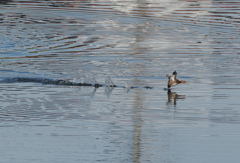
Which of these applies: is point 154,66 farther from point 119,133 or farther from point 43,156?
point 43,156

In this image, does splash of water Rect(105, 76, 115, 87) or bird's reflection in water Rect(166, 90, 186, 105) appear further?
splash of water Rect(105, 76, 115, 87)

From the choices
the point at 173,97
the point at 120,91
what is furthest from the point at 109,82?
the point at 173,97

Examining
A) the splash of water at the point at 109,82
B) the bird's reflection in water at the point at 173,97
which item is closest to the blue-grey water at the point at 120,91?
the bird's reflection in water at the point at 173,97

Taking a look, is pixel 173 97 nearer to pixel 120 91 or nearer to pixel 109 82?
pixel 120 91

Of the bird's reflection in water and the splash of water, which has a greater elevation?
the splash of water

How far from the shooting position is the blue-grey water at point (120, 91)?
33.2ft

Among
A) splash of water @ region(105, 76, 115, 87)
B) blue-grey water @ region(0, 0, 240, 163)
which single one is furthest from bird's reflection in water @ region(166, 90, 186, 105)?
splash of water @ region(105, 76, 115, 87)

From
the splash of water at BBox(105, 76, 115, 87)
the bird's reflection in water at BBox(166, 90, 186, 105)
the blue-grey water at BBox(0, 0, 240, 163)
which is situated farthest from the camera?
the splash of water at BBox(105, 76, 115, 87)

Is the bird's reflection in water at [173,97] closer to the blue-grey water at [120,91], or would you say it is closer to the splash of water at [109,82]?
the blue-grey water at [120,91]

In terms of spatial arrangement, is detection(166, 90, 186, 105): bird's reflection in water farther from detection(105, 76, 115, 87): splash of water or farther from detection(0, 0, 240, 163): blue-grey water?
detection(105, 76, 115, 87): splash of water

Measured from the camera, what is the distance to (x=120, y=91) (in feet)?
48.4

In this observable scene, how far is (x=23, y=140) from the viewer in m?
10.5

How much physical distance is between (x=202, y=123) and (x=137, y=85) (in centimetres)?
399

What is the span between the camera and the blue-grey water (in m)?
10.1
